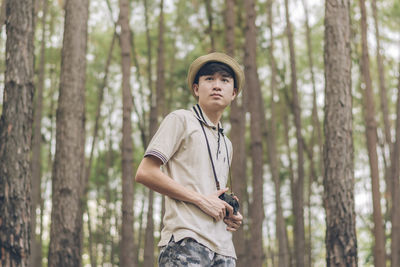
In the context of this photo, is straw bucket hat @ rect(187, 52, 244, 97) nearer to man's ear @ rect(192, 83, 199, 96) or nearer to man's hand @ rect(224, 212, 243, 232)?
man's ear @ rect(192, 83, 199, 96)

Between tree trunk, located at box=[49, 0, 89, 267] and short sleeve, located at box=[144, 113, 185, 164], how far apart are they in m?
3.54

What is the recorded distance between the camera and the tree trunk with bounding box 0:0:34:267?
3.69 meters

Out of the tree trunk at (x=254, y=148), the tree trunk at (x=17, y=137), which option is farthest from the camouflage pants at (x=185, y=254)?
the tree trunk at (x=254, y=148)

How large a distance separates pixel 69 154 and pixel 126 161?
1209mm

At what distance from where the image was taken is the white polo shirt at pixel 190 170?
1.84 m

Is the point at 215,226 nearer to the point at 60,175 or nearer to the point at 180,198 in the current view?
the point at 180,198

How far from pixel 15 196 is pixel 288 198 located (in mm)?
10842

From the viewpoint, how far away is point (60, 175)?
5.28 metres

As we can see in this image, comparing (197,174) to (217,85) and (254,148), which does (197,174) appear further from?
(254,148)

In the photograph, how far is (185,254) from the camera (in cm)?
180

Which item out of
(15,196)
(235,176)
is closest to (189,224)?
(15,196)

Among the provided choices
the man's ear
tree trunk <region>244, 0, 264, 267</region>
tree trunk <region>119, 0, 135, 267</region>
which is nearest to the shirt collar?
the man's ear

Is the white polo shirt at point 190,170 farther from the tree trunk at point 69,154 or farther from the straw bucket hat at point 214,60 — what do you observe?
the tree trunk at point 69,154

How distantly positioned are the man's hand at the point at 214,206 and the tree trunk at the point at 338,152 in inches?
117
